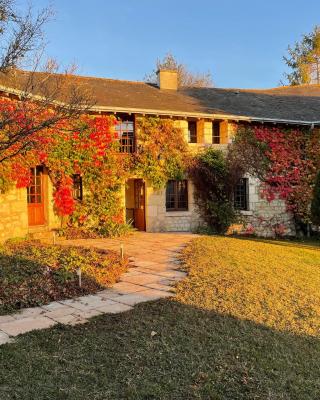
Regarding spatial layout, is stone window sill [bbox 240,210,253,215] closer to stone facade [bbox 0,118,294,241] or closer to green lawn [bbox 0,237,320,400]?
stone facade [bbox 0,118,294,241]

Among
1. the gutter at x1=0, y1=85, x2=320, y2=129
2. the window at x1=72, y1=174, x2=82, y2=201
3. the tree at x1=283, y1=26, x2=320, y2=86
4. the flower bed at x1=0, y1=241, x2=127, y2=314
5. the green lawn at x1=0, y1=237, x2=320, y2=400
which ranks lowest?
the green lawn at x1=0, y1=237, x2=320, y2=400

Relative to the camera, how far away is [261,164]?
15.4 metres

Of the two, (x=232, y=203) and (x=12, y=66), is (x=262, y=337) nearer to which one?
(x=12, y=66)

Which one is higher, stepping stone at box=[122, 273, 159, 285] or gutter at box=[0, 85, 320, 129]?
gutter at box=[0, 85, 320, 129]

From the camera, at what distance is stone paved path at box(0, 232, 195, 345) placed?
476 centimetres

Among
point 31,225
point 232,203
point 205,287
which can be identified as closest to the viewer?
point 205,287

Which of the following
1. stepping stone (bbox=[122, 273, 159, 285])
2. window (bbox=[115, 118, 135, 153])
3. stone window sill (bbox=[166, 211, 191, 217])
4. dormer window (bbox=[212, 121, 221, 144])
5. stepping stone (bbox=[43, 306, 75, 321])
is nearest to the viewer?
stepping stone (bbox=[43, 306, 75, 321])

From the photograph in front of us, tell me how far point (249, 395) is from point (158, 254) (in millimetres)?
6509

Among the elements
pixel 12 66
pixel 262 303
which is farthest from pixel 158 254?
pixel 12 66

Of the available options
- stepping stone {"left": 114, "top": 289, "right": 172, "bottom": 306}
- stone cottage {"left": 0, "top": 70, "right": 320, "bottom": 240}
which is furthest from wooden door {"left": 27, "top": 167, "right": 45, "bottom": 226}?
stepping stone {"left": 114, "top": 289, "right": 172, "bottom": 306}

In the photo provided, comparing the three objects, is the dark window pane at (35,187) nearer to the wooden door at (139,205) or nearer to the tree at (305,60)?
the wooden door at (139,205)

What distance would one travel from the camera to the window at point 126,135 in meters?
14.3

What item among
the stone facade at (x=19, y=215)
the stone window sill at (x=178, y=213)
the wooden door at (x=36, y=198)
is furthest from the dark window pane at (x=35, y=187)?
the stone window sill at (x=178, y=213)

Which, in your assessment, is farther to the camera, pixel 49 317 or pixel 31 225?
pixel 31 225
